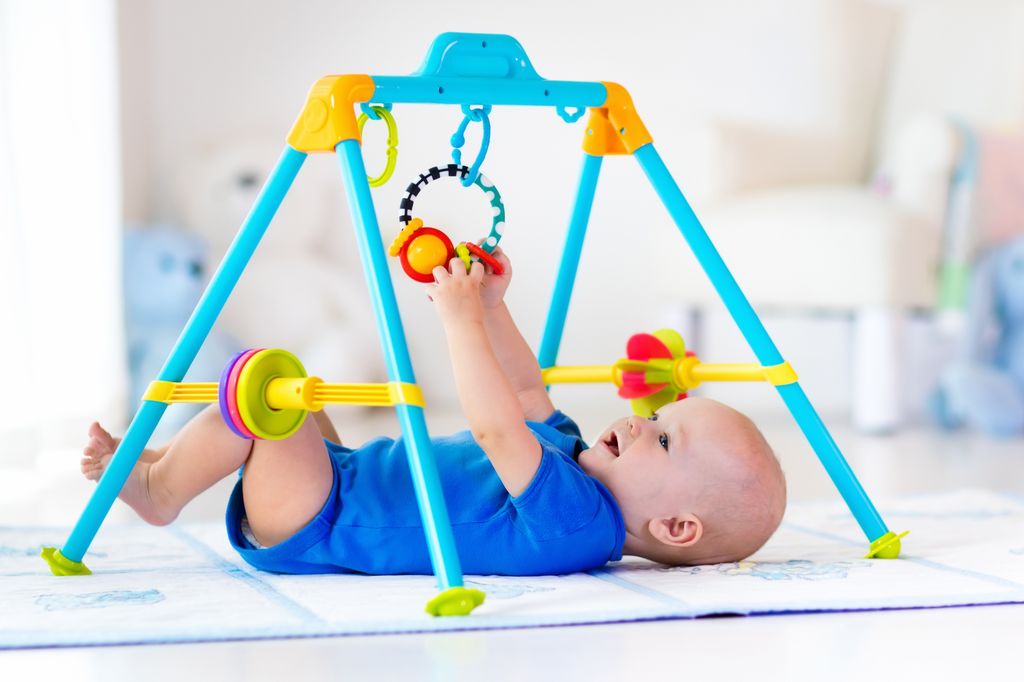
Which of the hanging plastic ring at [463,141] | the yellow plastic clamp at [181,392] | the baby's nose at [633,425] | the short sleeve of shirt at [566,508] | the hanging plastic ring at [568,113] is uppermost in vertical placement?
the hanging plastic ring at [568,113]

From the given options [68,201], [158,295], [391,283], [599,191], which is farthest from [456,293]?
[599,191]

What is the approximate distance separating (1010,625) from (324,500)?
62 cm

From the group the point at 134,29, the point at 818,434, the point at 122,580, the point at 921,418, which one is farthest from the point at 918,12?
the point at 122,580

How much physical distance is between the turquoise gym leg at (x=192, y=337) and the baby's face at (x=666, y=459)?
391 mm

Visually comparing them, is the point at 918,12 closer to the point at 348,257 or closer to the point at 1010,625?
the point at 348,257

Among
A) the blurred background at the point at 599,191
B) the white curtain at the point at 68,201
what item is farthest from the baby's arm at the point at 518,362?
the blurred background at the point at 599,191

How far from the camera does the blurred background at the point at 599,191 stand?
260cm

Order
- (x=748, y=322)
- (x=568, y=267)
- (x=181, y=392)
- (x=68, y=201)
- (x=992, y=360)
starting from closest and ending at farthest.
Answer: (x=181, y=392), (x=748, y=322), (x=568, y=267), (x=68, y=201), (x=992, y=360)

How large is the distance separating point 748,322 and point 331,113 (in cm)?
47

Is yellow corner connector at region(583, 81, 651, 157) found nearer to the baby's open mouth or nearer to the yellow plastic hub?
the baby's open mouth

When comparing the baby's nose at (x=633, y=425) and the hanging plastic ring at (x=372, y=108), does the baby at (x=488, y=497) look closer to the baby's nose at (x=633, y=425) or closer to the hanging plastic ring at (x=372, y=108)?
the baby's nose at (x=633, y=425)

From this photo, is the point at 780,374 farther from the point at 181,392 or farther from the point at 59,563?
the point at 59,563

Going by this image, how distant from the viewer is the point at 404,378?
1007 mm

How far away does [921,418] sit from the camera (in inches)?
124
